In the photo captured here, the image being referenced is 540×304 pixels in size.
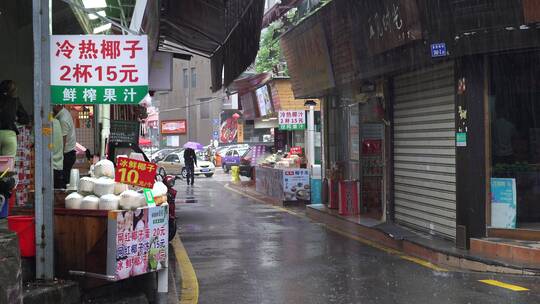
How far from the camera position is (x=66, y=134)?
8.27m

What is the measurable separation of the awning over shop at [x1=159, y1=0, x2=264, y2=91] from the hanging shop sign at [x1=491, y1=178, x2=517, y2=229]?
6350mm

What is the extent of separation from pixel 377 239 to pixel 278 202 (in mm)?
6818

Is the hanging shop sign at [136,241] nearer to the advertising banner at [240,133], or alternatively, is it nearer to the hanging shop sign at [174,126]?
the advertising banner at [240,133]

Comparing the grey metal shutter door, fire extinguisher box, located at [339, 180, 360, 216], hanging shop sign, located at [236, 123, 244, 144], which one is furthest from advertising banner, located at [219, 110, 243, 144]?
the grey metal shutter door

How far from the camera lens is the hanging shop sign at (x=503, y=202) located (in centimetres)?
839

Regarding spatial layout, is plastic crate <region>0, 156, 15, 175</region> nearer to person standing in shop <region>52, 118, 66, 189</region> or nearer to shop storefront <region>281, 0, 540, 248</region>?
person standing in shop <region>52, 118, 66, 189</region>

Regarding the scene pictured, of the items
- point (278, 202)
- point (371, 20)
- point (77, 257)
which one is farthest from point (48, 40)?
point (278, 202)

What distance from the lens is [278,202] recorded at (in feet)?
55.0

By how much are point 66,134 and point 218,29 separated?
250 inches

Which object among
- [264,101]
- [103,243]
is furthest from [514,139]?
[264,101]

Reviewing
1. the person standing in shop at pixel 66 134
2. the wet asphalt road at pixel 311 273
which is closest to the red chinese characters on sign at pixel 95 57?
the wet asphalt road at pixel 311 273

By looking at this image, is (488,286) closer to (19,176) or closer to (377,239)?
(377,239)

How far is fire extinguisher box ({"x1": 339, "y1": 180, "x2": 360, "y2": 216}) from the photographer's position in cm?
1233

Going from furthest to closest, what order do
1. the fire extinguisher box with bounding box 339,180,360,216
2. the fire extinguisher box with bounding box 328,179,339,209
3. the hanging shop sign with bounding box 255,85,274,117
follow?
1. the hanging shop sign with bounding box 255,85,274,117
2. the fire extinguisher box with bounding box 328,179,339,209
3. the fire extinguisher box with bounding box 339,180,360,216
